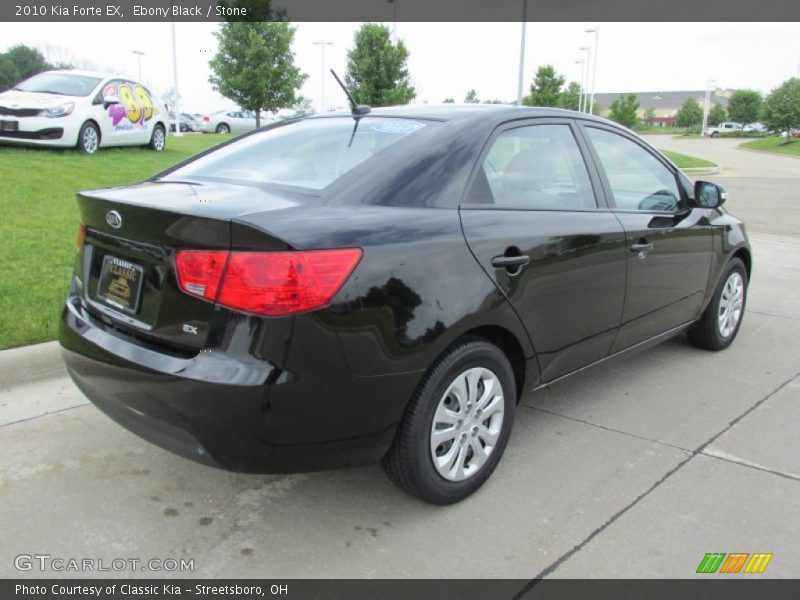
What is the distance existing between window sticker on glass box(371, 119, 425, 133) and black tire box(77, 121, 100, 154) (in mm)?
8978

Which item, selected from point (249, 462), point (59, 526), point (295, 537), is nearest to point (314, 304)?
point (249, 462)

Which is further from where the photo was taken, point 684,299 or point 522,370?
point 684,299

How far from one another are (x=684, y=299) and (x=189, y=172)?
307 centimetres

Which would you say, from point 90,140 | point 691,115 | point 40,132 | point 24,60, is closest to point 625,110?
point 691,115

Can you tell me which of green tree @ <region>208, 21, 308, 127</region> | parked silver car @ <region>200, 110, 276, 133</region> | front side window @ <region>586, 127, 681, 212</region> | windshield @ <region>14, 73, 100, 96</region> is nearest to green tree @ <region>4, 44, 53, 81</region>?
parked silver car @ <region>200, 110, 276, 133</region>

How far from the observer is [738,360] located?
16.0ft

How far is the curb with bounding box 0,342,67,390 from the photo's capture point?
3969 millimetres

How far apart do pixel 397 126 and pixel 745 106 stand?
95032mm

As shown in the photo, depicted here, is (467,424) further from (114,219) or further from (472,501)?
(114,219)

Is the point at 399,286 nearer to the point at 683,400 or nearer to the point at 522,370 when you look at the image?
the point at 522,370

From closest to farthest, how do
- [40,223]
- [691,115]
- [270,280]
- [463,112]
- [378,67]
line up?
[270,280] → [463,112] → [40,223] → [378,67] → [691,115]

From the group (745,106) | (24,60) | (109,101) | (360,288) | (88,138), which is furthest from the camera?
(745,106)

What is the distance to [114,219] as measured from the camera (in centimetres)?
263
